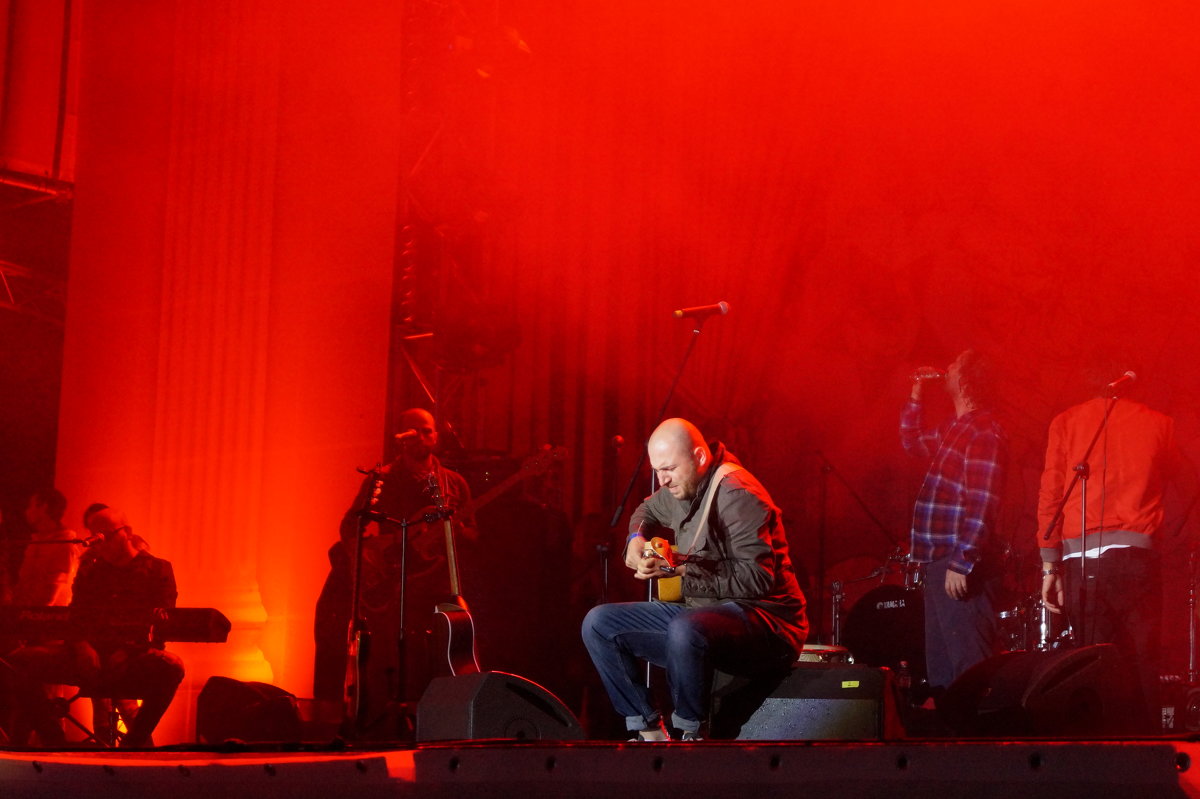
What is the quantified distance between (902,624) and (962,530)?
1.95m

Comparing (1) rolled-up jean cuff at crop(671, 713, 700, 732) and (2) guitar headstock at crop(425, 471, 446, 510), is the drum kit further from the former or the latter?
(1) rolled-up jean cuff at crop(671, 713, 700, 732)

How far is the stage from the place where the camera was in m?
2.51

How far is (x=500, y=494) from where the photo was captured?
6578 mm

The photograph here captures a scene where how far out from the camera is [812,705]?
13.3 feet

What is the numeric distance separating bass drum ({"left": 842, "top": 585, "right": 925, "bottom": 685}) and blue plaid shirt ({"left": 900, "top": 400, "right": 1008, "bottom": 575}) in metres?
1.63

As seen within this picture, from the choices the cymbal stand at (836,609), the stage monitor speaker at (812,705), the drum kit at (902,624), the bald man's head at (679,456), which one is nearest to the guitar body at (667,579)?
the bald man's head at (679,456)

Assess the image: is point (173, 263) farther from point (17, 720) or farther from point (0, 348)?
point (0, 348)

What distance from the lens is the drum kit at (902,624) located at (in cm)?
673

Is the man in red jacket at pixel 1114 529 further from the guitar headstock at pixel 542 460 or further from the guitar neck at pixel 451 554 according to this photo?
Result: the guitar neck at pixel 451 554

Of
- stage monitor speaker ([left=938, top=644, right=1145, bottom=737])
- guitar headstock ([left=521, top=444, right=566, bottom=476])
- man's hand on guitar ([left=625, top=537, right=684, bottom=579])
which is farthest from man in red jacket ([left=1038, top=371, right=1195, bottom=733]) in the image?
guitar headstock ([left=521, top=444, right=566, bottom=476])

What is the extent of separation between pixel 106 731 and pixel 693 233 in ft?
15.4

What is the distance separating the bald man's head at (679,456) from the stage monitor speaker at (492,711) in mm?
893

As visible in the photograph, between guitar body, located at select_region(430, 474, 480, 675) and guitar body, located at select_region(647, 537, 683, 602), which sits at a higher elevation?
guitar body, located at select_region(647, 537, 683, 602)

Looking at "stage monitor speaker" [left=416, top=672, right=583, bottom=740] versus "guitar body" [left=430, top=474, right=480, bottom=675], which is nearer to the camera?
"stage monitor speaker" [left=416, top=672, right=583, bottom=740]
